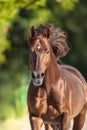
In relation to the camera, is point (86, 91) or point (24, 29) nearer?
point (86, 91)

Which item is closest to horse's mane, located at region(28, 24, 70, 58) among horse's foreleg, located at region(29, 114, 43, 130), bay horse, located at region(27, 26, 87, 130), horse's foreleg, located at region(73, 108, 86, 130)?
bay horse, located at region(27, 26, 87, 130)

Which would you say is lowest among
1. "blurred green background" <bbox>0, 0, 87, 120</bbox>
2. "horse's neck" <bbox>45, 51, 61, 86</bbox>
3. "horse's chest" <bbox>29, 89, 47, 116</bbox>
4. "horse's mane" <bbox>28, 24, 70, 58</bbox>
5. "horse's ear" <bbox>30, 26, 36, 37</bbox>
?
"blurred green background" <bbox>0, 0, 87, 120</bbox>

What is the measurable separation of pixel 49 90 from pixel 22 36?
4.73 metres

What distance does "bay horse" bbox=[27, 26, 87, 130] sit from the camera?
4391mm

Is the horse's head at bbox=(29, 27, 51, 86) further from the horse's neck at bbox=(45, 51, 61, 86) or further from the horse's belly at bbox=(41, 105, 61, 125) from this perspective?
the horse's belly at bbox=(41, 105, 61, 125)

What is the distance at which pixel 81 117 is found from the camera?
554cm

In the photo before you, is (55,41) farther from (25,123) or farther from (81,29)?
(81,29)

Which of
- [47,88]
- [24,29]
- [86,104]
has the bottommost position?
[24,29]

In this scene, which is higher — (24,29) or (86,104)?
(86,104)

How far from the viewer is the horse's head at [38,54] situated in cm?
421

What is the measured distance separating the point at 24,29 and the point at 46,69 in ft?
15.0

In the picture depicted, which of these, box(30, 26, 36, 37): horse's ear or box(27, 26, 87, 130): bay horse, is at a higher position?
box(30, 26, 36, 37): horse's ear

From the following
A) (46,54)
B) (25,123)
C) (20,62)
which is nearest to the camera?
(46,54)

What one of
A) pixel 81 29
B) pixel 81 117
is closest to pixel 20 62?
pixel 81 117
